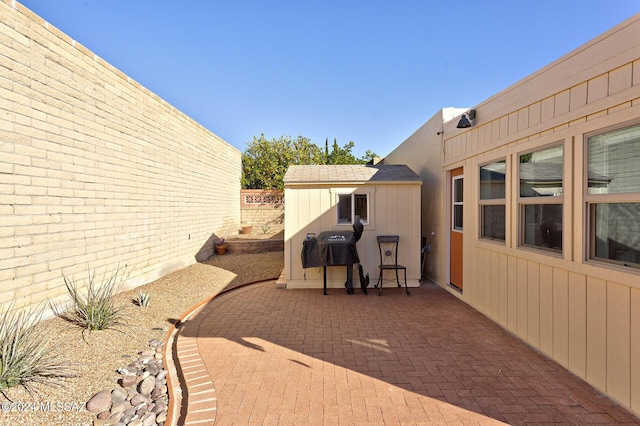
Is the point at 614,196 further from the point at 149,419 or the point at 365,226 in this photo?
the point at 149,419

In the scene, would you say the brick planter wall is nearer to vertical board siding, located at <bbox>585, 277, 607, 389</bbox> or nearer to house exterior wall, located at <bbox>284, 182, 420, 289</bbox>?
house exterior wall, located at <bbox>284, 182, 420, 289</bbox>

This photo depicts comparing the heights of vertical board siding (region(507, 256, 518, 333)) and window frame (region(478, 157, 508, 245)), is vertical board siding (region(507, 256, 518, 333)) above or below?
below

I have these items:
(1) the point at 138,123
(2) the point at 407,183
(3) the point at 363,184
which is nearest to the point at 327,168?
(3) the point at 363,184

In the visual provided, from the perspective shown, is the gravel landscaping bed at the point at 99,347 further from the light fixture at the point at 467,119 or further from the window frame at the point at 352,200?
the light fixture at the point at 467,119

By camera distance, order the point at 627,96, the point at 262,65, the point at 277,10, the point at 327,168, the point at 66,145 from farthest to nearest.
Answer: the point at 262,65
the point at 277,10
the point at 327,168
the point at 66,145
the point at 627,96

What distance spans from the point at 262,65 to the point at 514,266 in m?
10.3

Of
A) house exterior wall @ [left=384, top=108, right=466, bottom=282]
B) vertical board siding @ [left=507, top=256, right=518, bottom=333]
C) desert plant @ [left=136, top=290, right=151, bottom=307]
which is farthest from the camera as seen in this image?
house exterior wall @ [left=384, top=108, right=466, bottom=282]

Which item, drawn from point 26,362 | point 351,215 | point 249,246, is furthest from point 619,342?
point 249,246

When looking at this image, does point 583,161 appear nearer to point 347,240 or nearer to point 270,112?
point 347,240

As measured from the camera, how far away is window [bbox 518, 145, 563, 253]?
10.9 feet

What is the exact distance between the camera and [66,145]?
4395 millimetres

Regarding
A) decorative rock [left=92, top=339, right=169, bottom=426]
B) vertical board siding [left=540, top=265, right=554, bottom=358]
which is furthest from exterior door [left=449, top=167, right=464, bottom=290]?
decorative rock [left=92, top=339, right=169, bottom=426]

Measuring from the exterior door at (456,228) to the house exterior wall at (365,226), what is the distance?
27.6 inches

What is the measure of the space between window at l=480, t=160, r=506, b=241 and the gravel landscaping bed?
17.2 feet
